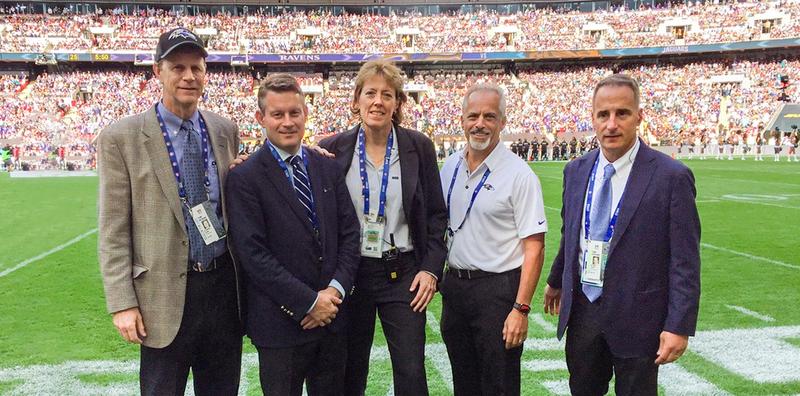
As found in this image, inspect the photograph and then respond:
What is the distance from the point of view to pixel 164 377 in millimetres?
3117

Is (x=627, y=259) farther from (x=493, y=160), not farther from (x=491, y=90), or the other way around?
(x=491, y=90)

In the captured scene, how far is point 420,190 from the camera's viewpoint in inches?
134

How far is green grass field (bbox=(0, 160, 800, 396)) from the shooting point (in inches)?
182

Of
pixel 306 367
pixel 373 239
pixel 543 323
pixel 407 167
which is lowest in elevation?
pixel 543 323

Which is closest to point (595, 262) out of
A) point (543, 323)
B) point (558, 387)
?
point (558, 387)

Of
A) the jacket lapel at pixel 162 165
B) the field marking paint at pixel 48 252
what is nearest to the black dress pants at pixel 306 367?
the jacket lapel at pixel 162 165

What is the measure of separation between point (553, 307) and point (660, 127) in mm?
41379

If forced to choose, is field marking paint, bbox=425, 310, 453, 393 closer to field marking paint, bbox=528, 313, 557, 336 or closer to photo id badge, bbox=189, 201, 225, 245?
field marking paint, bbox=528, 313, 557, 336

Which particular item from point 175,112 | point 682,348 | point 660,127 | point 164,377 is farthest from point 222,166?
point 660,127

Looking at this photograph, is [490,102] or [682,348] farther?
[490,102]

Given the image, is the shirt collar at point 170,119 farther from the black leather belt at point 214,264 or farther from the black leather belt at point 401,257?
the black leather belt at point 401,257

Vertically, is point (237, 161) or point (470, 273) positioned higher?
point (237, 161)

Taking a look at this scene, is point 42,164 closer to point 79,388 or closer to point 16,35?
point 16,35

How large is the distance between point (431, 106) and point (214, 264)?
43.2m
